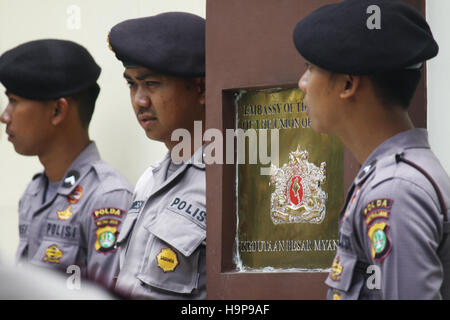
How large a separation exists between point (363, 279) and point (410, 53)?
0.65m

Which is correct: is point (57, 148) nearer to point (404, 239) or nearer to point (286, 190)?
point (286, 190)

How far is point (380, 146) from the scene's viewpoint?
244 cm

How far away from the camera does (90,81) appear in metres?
4.28

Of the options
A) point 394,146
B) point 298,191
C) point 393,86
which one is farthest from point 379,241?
point 298,191

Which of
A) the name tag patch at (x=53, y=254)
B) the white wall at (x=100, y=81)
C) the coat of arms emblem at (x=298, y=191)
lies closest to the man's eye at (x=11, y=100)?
the white wall at (x=100, y=81)

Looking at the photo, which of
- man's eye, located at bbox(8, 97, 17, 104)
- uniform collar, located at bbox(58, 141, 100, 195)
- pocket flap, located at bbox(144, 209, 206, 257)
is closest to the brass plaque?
pocket flap, located at bbox(144, 209, 206, 257)

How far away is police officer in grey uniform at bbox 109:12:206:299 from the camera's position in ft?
10.8

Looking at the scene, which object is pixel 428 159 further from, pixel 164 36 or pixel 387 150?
pixel 164 36

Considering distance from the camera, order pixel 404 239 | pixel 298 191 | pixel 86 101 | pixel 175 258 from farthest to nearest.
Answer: pixel 86 101 → pixel 175 258 → pixel 298 191 → pixel 404 239

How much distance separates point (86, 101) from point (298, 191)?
5.47 ft

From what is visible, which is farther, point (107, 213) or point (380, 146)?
point (107, 213)

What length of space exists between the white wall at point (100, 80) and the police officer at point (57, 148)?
36 cm

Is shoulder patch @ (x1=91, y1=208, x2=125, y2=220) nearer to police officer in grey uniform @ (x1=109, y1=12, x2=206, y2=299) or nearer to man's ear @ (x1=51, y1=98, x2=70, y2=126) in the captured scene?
police officer in grey uniform @ (x1=109, y1=12, x2=206, y2=299)

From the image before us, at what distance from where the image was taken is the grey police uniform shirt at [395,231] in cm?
215
